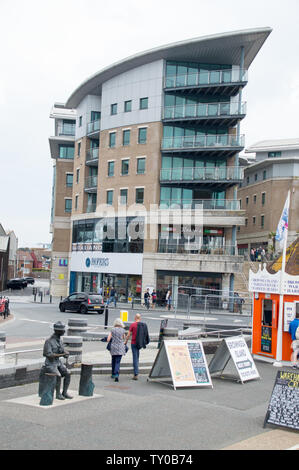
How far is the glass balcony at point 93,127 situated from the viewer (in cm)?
5262

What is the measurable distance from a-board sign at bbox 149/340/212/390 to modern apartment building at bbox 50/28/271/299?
31371mm

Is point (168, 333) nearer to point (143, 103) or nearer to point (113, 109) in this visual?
point (143, 103)

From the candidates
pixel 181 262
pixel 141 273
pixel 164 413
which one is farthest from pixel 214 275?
pixel 164 413

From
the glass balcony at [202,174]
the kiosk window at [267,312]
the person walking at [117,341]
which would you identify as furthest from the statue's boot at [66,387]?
the glass balcony at [202,174]

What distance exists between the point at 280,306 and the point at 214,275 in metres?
28.4

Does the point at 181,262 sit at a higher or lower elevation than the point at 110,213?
lower

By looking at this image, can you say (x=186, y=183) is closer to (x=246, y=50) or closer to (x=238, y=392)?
(x=246, y=50)

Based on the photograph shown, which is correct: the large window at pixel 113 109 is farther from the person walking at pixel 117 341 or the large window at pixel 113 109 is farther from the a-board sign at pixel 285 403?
the a-board sign at pixel 285 403

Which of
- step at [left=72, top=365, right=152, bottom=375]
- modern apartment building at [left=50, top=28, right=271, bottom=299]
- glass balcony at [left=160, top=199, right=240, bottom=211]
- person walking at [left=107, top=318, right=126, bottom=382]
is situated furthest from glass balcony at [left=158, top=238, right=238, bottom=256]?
person walking at [left=107, top=318, right=126, bottom=382]

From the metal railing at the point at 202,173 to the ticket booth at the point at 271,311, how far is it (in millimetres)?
27660

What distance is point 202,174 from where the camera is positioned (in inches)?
1791

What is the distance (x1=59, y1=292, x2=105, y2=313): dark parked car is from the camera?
35812mm

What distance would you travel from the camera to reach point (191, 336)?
1870 centimetres

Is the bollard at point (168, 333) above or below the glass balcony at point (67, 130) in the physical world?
below
